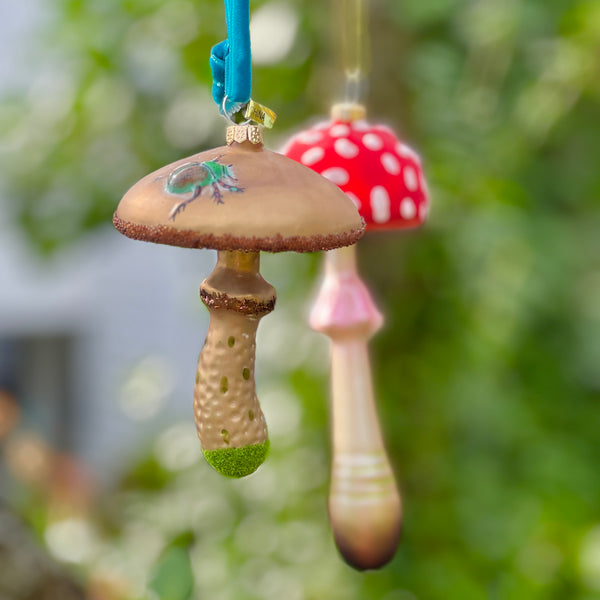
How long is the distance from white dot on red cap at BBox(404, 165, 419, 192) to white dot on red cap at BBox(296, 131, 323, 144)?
8 centimetres

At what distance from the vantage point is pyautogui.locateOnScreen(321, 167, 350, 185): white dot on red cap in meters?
0.60

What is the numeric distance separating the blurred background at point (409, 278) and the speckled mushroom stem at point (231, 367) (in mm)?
884

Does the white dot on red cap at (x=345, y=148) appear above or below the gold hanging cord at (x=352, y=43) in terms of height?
below

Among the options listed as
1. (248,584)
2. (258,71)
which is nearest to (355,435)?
(258,71)

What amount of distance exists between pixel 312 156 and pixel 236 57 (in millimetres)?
131

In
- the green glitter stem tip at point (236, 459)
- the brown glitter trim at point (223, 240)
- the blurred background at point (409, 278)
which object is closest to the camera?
the brown glitter trim at point (223, 240)

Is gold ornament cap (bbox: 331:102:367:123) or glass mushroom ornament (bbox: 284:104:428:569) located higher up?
gold ornament cap (bbox: 331:102:367:123)

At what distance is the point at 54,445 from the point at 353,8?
2777 millimetres

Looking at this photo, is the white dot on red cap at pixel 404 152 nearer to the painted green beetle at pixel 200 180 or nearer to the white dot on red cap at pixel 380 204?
the white dot on red cap at pixel 380 204

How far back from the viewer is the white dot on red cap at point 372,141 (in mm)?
623

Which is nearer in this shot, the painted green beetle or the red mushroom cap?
the painted green beetle

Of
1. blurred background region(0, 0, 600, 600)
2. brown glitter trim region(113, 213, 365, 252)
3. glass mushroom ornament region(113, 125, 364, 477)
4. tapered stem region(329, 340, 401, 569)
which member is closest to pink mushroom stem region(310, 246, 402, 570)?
tapered stem region(329, 340, 401, 569)

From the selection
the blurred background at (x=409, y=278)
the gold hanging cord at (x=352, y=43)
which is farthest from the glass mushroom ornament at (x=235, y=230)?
the blurred background at (x=409, y=278)

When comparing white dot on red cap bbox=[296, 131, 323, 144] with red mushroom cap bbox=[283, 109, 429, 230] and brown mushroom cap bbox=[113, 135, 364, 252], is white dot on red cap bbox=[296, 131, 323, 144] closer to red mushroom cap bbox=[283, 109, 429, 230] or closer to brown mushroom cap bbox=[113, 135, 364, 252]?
red mushroom cap bbox=[283, 109, 429, 230]
